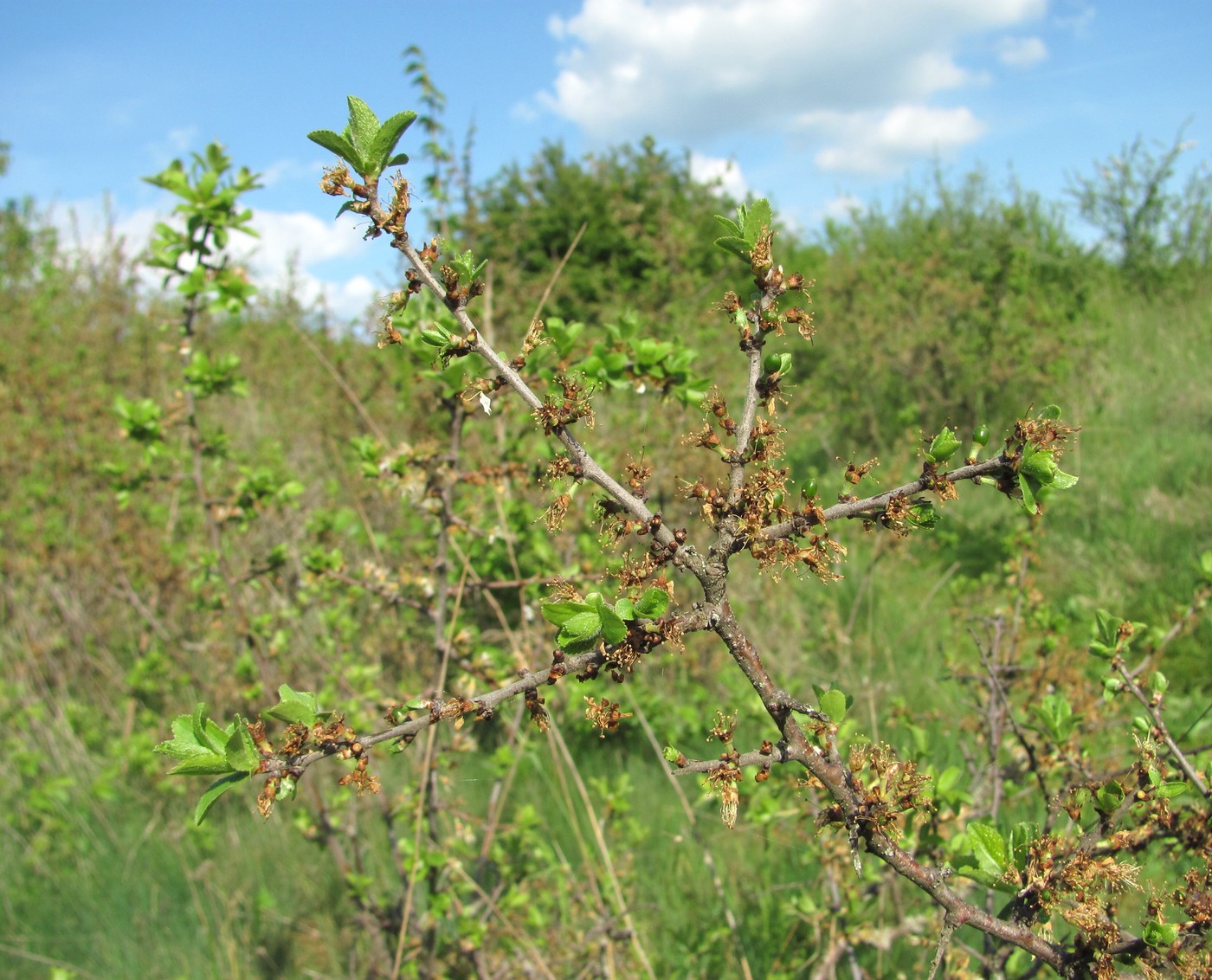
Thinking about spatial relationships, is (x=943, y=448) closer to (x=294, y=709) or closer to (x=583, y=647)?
(x=583, y=647)

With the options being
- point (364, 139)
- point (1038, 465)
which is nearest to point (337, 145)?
point (364, 139)

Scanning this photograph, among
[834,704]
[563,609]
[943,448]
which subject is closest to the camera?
[563,609]

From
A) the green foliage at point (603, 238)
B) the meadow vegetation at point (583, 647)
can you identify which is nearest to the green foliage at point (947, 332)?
the meadow vegetation at point (583, 647)

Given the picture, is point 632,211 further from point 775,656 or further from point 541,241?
point 541,241

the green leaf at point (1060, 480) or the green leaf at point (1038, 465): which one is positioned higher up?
the green leaf at point (1038, 465)

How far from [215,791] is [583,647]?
0.42 metres

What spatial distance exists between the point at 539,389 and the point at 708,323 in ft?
16.6

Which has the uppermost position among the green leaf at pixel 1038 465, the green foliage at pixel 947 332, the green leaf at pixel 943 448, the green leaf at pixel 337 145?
the green foliage at pixel 947 332

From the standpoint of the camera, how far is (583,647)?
854mm

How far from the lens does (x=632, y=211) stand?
6727 mm

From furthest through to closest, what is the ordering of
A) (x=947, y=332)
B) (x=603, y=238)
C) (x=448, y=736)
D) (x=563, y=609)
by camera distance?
(x=603, y=238), (x=947, y=332), (x=448, y=736), (x=563, y=609)

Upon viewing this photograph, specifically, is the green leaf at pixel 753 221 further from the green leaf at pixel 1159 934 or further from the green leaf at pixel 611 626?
the green leaf at pixel 1159 934

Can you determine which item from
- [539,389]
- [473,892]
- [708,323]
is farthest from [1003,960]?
[708,323]

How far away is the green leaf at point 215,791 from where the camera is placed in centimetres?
84
